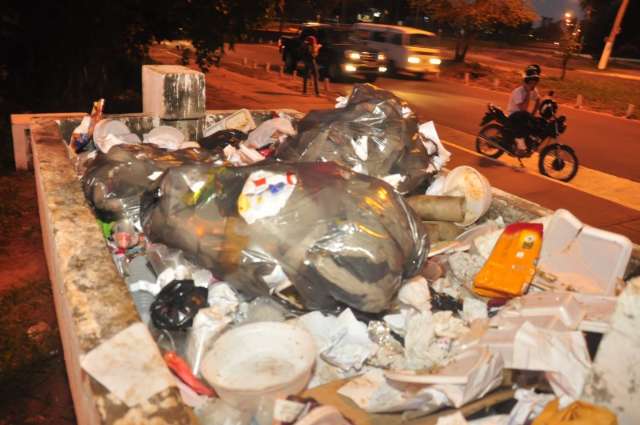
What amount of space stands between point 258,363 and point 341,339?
0.42 m

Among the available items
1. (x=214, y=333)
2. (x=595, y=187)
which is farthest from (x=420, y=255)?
(x=595, y=187)

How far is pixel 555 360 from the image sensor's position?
1941 millimetres

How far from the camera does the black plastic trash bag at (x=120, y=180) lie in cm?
319

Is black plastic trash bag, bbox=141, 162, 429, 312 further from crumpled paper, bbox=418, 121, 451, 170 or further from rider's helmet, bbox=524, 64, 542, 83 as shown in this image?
rider's helmet, bbox=524, 64, 542, 83

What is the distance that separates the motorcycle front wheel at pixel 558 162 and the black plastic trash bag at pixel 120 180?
A: 18.6 ft

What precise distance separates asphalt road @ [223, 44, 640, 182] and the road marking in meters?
0.49

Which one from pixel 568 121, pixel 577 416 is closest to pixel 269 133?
pixel 577 416

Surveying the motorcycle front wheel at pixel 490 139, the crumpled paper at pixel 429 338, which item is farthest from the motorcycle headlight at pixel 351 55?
the crumpled paper at pixel 429 338

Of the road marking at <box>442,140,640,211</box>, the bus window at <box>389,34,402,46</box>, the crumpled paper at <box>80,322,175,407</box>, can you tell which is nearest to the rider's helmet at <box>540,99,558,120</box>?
the road marking at <box>442,140,640,211</box>

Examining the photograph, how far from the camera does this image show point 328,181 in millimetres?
2537

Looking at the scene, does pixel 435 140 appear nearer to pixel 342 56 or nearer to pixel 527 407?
pixel 527 407

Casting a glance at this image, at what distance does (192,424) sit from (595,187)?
718 centimetres

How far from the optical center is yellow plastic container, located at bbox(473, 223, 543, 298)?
2.62m

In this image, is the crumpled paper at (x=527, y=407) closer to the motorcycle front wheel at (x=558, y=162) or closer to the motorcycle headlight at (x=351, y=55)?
the motorcycle front wheel at (x=558, y=162)
